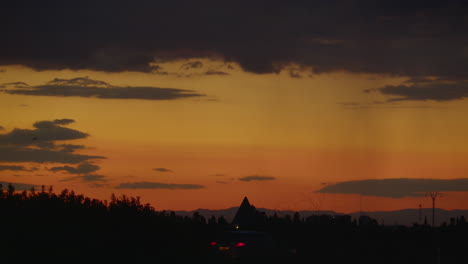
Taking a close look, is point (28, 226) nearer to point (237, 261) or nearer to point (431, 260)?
point (237, 261)

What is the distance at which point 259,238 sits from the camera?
4000 cm

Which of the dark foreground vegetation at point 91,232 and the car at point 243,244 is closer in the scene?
the dark foreground vegetation at point 91,232

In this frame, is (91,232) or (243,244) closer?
(91,232)

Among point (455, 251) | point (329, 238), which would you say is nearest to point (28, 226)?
point (455, 251)

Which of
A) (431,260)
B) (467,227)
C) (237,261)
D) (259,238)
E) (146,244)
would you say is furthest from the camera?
(467,227)

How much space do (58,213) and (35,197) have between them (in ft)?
4.10

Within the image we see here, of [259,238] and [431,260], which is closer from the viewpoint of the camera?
[259,238]

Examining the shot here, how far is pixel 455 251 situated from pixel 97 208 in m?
49.7

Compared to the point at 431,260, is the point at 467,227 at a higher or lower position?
higher

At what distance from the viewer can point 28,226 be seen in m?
24.9

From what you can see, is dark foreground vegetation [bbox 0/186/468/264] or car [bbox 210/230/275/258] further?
car [bbox 210/230/275/258]

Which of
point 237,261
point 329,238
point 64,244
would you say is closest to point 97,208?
point 64,244

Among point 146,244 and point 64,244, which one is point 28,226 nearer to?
point 64,244

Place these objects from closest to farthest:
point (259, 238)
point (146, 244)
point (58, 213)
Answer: point (58, 213)
point (146, 244)
point (259, 238)
